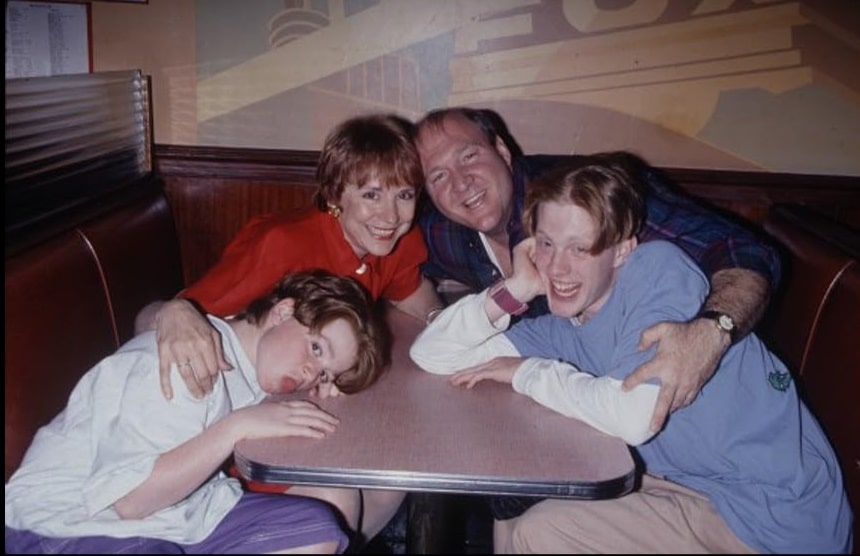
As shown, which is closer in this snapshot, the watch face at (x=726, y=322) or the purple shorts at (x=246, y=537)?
the purple shorts at (x=246, y=537)

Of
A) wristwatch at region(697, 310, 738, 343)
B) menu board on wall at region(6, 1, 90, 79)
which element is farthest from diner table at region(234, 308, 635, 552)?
menu board on wall at region(6, 1, 90, 79)

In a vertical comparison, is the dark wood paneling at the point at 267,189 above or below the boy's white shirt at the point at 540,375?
above

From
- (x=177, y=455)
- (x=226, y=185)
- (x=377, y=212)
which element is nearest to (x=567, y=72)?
(x=377, y=212)

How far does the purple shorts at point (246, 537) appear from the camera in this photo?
50.7 inches

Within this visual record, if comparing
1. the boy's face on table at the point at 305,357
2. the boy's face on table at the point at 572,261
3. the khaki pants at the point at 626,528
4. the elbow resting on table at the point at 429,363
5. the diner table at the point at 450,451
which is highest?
the boy's face on table at the point at 572,261

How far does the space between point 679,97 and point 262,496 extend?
2266mm

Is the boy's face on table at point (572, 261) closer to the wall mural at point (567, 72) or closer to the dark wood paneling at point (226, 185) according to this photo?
the wall mural at point (567, 72)

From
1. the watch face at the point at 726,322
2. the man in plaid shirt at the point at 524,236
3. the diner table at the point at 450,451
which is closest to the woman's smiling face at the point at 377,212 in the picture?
the man in plaid shirt at the point at 524,236

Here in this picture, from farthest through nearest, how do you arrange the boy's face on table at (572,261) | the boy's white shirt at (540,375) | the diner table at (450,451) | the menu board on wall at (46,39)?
the menu board on wall at (46,39)
the boy's face on table at (572,261)
the boy's white shirt at (540,375)
the diner table at (450,451)

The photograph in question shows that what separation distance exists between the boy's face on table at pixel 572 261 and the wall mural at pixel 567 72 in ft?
4.71

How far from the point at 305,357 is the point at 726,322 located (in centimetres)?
87

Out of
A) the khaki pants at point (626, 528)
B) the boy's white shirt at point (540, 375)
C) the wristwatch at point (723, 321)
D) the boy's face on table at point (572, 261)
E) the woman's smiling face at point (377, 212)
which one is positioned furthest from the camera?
the woman's smiling face at point (377, 212)

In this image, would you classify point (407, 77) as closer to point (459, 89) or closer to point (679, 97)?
point (459, 89)

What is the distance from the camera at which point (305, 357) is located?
1552 mm
